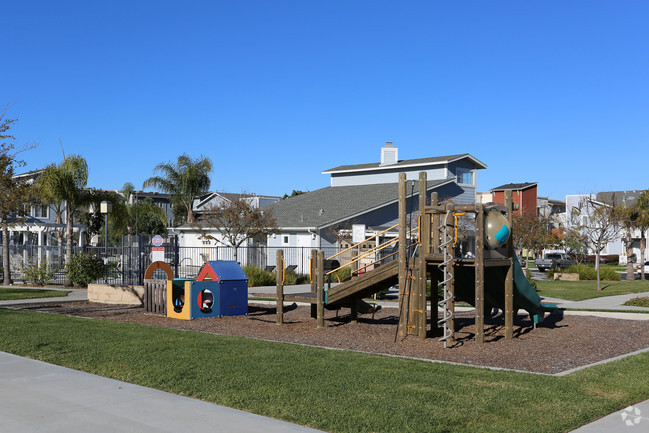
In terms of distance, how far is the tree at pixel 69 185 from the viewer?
2947 cm

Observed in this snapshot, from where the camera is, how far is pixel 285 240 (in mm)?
39531

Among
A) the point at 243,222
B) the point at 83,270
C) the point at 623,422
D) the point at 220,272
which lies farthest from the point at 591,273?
the point at 623,422

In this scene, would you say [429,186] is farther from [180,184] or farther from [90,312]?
[180,184]

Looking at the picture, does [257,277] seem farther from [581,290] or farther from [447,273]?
[447,273]

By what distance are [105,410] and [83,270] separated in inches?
872

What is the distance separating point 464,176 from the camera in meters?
44.6

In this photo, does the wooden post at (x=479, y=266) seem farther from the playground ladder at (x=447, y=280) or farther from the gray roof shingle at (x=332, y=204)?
the gray roof shingle at (x=332, y=204)

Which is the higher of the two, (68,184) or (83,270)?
(68,184)

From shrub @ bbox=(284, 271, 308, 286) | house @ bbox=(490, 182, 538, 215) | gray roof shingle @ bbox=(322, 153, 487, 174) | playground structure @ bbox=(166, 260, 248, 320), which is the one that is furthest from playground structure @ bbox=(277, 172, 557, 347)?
house @ bbox=(490, 182, 538, 215)

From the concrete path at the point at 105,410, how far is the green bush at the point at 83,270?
65.3 ft

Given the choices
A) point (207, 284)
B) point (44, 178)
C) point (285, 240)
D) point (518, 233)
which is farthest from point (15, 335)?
point (518, 233)

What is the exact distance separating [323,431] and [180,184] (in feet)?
199

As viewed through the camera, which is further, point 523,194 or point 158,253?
point 523,194

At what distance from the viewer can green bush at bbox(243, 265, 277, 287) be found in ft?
100.0
